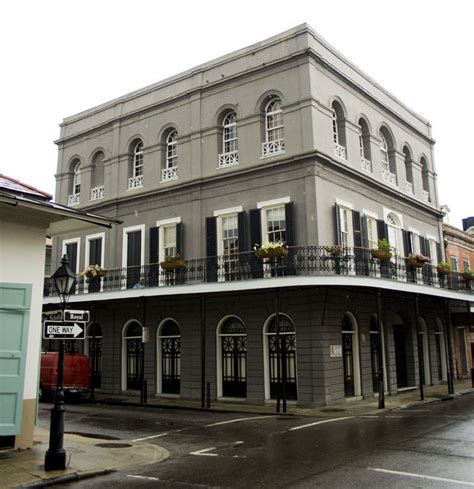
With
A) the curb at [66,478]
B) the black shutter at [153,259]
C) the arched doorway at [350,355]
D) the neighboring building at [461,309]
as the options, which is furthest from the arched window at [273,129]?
the curb at [66,478]

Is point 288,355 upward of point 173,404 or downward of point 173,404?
upward

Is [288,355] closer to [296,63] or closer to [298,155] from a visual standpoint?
[298,155]

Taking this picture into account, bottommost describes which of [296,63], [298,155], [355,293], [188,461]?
[188,461]

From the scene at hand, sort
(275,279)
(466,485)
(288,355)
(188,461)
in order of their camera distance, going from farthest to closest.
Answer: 1. (288,355)
2. (275,279)
3. (188,461)
4. (466,485)

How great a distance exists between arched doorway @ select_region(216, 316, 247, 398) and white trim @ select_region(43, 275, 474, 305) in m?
1.98

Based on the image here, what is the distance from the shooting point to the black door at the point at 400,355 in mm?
21156

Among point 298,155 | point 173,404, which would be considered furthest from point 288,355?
point 298,155

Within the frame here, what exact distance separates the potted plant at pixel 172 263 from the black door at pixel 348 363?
19.3 ft

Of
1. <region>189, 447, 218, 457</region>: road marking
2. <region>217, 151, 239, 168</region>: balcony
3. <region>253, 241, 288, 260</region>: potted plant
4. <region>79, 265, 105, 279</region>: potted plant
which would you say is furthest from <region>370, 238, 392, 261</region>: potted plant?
<region>79, 265, 105, 279</region>: potted plant

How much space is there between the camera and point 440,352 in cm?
2356

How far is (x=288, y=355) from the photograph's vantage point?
671 inches

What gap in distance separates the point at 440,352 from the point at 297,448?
52.6 ft

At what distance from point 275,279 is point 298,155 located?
14.1ft

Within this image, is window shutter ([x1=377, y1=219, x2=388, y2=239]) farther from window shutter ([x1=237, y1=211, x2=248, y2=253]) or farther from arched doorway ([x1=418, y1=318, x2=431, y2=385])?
window shutter ([x1=237, y1=211, x2=248, y2=253])
